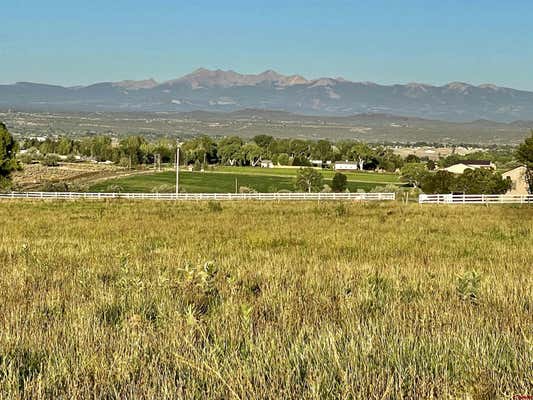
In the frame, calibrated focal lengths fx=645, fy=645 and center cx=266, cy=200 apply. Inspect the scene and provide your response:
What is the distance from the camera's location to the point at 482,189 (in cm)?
8269

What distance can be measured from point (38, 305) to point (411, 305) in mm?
4133

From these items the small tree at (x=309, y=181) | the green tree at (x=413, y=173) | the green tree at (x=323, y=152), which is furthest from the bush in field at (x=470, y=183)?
the green tree at (x=323, y=152)

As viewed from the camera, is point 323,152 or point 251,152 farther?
point 323,152

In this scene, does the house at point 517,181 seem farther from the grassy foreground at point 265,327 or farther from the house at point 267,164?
the house at point 267,164

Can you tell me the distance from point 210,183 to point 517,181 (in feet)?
172

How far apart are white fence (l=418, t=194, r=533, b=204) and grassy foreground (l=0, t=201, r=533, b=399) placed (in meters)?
34.4

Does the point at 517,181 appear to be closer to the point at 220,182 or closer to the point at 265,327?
the point at 220,182

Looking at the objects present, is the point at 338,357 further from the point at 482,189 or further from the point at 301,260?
the point at 482,189

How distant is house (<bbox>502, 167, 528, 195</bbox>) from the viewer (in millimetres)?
83188

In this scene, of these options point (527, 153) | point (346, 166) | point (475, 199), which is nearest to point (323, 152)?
point (346, 166)

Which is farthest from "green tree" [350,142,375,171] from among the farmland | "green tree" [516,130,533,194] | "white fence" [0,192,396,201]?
"white fence" [0,192,396,201]

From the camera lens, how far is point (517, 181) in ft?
285

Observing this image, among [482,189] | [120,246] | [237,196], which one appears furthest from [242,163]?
[120,246]

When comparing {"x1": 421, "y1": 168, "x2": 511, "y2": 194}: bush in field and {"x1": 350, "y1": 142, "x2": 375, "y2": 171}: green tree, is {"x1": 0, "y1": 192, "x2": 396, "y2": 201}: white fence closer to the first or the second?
{"x1": 421, "y1": 168, "x2": 511, "y2": 194}: bush in field
